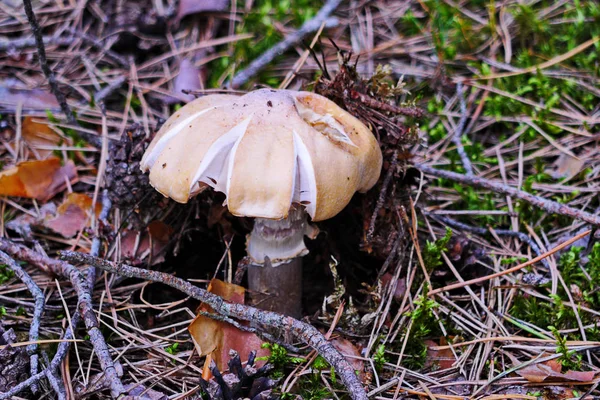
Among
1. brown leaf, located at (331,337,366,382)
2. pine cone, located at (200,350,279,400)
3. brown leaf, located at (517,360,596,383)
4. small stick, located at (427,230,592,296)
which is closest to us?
pine cone, located at (200,350,279,400)

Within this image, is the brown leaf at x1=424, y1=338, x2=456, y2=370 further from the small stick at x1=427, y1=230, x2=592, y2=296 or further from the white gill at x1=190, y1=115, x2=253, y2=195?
the white gill at x1=190, y1=115, x2=253, y2=195

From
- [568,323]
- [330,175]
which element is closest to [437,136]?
[568,323]

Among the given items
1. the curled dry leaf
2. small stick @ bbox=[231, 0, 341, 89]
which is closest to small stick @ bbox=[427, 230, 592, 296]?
the curled dry leaf

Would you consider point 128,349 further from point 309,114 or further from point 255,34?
point 255,34

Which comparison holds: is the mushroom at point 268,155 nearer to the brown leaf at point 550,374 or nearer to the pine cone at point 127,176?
the pine cone at point 127,176

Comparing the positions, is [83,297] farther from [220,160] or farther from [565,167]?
[565,167]

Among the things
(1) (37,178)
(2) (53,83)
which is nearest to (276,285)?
(1) (37,178)

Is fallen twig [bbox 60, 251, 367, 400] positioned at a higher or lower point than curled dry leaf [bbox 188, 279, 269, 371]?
higher
